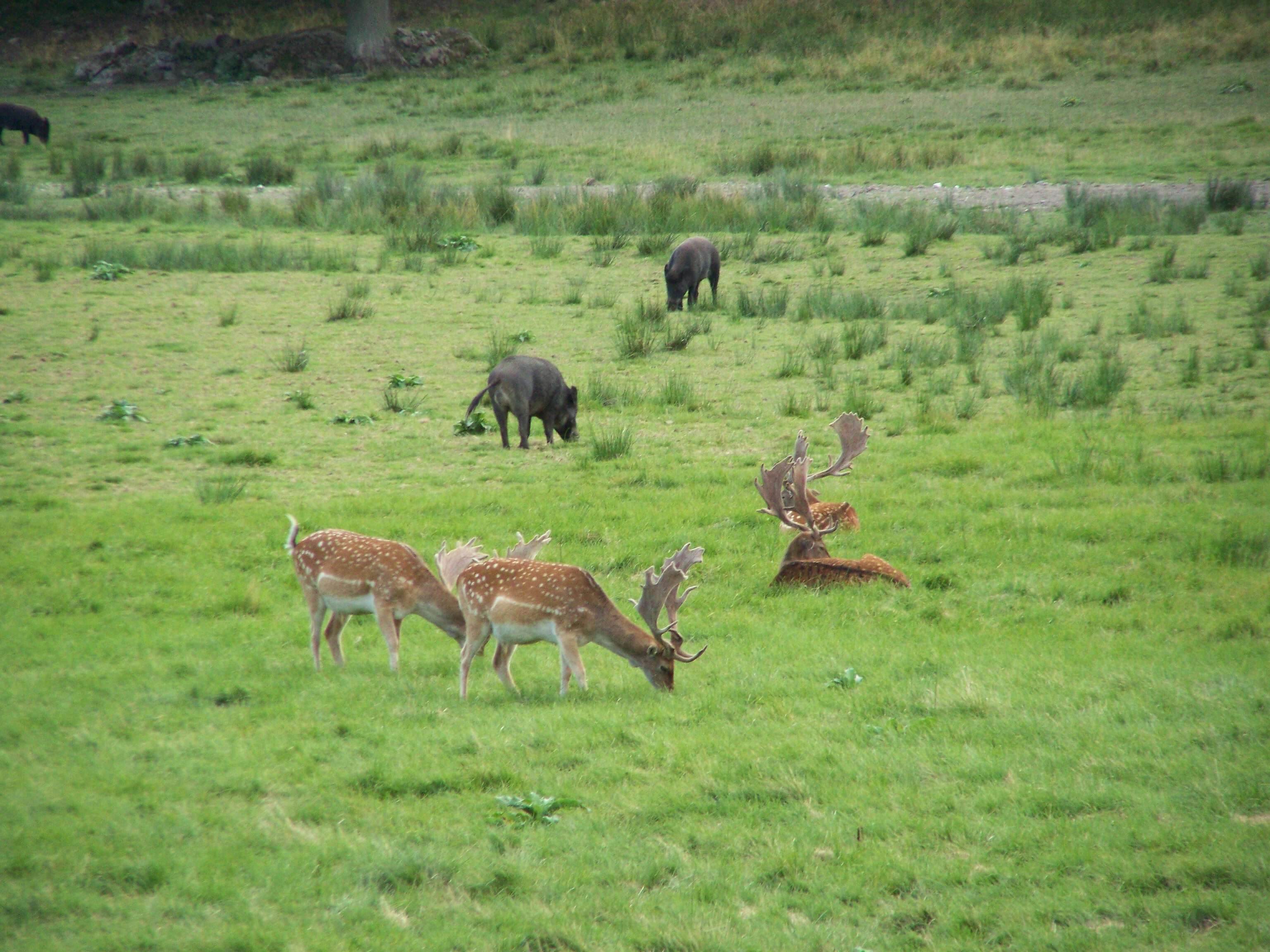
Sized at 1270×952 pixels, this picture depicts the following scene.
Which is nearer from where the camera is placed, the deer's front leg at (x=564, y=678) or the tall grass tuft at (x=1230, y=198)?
the deer's front leg at (x=564, y=678)

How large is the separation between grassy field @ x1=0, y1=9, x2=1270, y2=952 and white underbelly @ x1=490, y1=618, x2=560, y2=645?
37 cm

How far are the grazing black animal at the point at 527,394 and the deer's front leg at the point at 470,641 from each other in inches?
223

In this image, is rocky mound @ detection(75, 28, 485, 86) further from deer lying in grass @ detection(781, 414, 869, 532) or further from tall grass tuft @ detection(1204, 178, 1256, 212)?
deer lying in grass @ detection(781, 414, 869, 532)

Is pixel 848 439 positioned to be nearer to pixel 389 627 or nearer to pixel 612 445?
pixel 612 445

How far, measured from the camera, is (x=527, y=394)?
40.1 ft

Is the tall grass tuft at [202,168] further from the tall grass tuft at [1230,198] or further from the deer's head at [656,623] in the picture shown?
the deer's head at [656,623]

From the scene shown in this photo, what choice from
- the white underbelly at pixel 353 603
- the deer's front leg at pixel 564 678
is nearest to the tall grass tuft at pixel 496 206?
the white underbelly at pixel 353 603

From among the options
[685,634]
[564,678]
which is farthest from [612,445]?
[564,678]

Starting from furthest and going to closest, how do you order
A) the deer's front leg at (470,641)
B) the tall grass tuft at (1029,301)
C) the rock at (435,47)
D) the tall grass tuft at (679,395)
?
the rock at (435,47) → the tall grass tuft at (1029,301) → the tall grass tuft at (679,395) → the deer's front leg at (470,641)

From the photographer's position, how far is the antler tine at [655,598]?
6793mm

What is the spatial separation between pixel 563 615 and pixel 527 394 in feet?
19.4

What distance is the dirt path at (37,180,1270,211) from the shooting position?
2323cm

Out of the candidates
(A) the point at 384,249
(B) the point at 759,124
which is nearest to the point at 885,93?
(B) the point at 759,124

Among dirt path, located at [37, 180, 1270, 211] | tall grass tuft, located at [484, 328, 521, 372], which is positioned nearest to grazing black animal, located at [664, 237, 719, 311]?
tall grass tuft, located at [484, 328, 521, 372]
